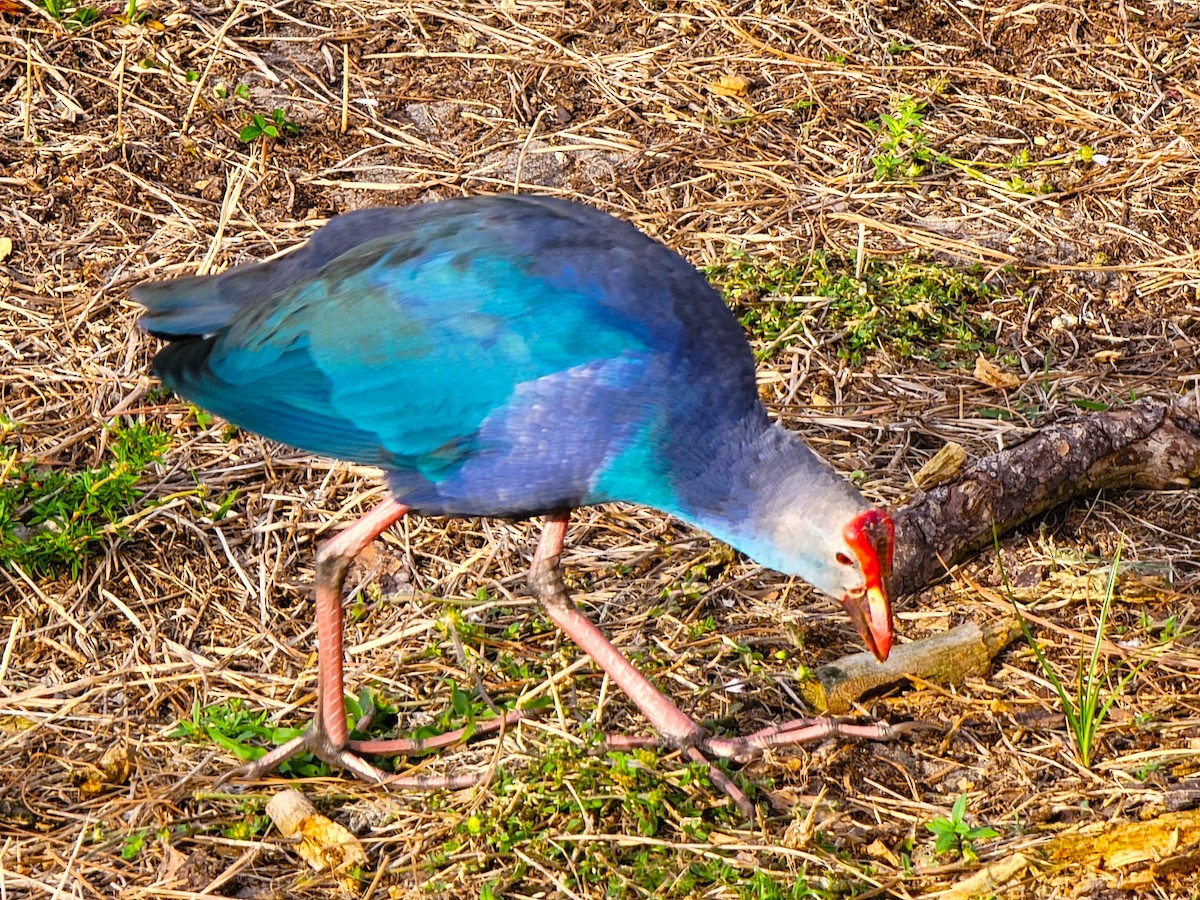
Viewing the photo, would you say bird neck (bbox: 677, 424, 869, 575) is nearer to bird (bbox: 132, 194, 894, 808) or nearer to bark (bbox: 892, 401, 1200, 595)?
bird (bbox: 132, 194, 894, 808)

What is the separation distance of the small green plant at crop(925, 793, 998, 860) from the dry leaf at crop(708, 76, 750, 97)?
11.5 ft

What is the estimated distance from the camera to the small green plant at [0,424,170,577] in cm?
391

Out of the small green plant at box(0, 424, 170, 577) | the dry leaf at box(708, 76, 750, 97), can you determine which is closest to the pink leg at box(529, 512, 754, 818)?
the small green plant at box(0, 424, 170, 577)

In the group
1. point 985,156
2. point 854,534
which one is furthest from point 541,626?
point 985,156

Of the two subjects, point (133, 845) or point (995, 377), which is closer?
point (133, 845)

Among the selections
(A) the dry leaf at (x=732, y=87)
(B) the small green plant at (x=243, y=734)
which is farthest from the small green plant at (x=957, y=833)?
(A) the dry leaf at (x=732, y=87)

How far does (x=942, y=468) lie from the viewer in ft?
13.3

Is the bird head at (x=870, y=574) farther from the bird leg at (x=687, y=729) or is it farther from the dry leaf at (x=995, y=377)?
the dry leaf at (x=995, y=377)

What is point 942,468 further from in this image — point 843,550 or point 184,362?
point 184,362

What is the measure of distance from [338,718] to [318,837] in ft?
1.05

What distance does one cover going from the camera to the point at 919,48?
602cm

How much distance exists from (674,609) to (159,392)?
1.83m

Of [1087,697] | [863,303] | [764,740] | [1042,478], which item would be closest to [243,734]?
[764,740]

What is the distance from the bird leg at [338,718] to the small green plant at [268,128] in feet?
7.77
